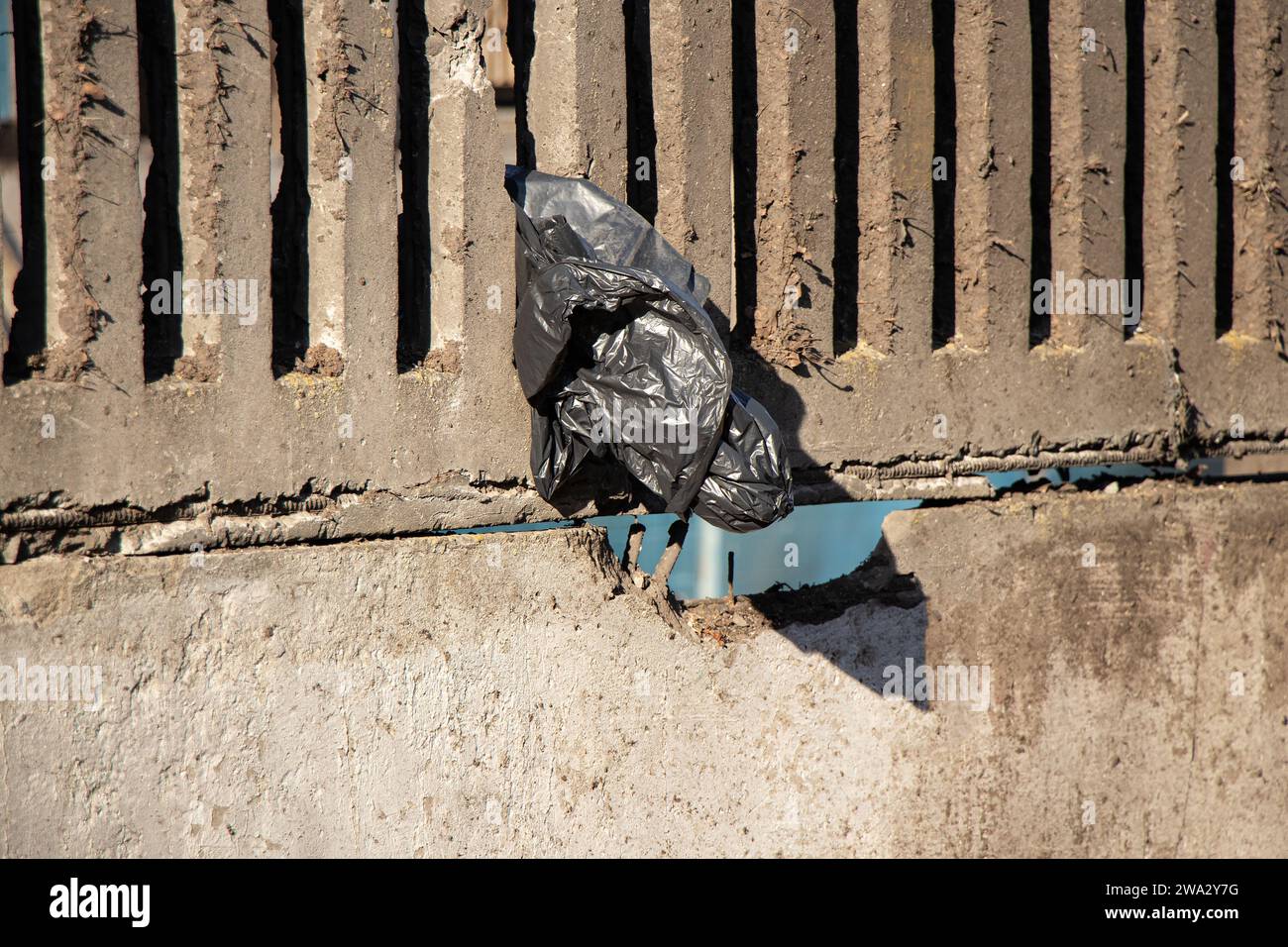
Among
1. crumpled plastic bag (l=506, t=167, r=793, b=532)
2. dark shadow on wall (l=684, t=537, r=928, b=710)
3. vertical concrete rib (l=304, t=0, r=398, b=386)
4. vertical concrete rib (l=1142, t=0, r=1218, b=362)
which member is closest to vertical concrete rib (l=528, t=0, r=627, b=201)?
crumpled plastic bag (l=506, t=167, r=793, b=532)

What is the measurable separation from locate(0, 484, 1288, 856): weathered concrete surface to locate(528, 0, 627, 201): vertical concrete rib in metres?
1.21

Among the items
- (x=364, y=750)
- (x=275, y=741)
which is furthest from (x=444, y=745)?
(x=275, y=741)

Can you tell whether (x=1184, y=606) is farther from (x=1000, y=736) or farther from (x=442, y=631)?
(x=442, y=631)

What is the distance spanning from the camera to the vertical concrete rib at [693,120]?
3.75 meters

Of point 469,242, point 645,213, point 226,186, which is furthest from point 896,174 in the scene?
point 226,186

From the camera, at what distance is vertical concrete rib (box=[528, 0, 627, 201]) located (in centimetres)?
360

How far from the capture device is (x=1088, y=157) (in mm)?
4316

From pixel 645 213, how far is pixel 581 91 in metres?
0.45

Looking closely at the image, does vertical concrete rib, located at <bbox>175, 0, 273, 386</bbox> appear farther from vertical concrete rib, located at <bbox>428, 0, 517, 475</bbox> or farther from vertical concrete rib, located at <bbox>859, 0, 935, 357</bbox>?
vertical concrete rib, located at <bbox>859, 0, 935, 357</bbox>

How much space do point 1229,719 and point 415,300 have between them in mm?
3590

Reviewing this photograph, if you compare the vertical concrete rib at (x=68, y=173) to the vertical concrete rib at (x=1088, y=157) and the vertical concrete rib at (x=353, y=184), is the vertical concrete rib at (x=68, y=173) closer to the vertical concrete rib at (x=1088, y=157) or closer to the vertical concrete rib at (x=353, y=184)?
the vertical concrete rib at (x=353, y=184)

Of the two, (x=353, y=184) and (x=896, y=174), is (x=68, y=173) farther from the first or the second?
(x=896, y=174)

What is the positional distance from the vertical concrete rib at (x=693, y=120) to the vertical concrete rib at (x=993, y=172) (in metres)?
0.97

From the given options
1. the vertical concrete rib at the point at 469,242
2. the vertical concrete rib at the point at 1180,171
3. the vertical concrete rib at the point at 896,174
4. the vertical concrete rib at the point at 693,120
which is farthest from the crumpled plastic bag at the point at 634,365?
the vertical concrete rib at the point at 1180,171
